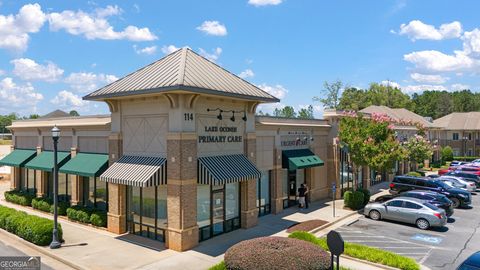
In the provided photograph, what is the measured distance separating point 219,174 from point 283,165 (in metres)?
8.77

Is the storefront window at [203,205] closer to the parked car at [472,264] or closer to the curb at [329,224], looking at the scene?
the curb at [329,224]

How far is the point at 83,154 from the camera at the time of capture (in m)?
23.2

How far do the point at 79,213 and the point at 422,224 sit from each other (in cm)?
2041

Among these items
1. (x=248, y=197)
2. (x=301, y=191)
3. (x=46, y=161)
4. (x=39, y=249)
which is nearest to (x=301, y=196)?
(x=301, y=191)

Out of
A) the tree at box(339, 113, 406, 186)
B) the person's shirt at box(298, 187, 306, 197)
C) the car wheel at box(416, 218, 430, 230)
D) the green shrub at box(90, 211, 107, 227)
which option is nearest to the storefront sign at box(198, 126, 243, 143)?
the person's shirt at box(298, 187, 306, 197)

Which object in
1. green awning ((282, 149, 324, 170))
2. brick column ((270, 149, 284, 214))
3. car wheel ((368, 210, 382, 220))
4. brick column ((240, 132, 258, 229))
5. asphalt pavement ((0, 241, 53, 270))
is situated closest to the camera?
asphalt pavement ((0, 241, 53, 270))

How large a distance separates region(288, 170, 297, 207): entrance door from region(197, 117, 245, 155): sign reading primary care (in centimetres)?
735

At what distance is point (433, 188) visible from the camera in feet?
95.7

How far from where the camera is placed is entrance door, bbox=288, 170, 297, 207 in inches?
1051

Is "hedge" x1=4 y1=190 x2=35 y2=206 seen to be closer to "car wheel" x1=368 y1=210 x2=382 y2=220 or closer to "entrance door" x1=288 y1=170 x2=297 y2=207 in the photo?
"entrance door" x1=288 y1=170 x2=297 y2=207

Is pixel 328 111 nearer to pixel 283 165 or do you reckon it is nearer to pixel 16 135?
pixel 283 165

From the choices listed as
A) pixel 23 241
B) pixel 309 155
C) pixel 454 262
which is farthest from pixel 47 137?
pixel 454 262

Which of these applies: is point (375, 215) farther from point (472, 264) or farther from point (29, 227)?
point (29, 227)

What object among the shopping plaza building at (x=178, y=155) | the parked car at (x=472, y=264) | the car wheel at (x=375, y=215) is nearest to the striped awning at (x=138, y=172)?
the shopping plaza building at (x=178, y=155)
